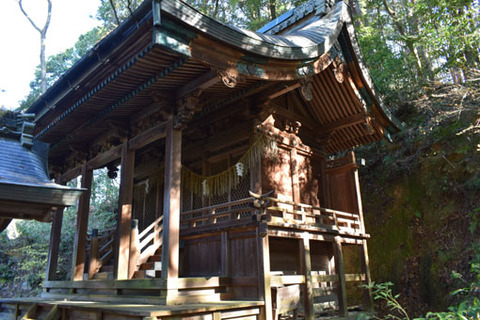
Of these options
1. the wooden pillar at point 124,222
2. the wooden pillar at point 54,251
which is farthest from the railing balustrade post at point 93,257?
the wooden pillar at point 54,251

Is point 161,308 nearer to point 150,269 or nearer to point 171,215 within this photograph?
point 171,215

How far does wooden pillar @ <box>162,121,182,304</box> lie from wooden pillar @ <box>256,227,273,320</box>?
1.50 m

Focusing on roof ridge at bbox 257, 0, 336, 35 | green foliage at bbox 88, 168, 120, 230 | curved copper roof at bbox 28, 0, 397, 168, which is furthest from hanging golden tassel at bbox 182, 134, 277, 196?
green foliage at bbox 88, 168, 120, 230

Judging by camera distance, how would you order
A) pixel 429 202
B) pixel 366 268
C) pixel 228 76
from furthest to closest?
pixel 429 202 → pixel 366 268 → pixel 228 76

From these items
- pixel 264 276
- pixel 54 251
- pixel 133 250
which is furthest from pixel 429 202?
pixel 54 251

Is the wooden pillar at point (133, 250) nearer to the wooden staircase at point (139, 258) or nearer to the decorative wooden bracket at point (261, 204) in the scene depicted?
the wooden staircase at point (139, 258)

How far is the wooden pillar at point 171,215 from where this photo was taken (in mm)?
5988

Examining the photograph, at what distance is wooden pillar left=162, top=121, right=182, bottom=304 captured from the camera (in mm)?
5988

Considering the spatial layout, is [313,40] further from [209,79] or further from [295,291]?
[295,291]

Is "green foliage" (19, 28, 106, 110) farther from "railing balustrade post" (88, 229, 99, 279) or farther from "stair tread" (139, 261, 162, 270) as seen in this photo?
"stair tread" (139, 261, 162, 270)

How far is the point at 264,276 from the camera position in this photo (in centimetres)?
645

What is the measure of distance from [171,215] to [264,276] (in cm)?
200

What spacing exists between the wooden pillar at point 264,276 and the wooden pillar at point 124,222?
3009mm

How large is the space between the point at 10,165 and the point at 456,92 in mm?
11210
